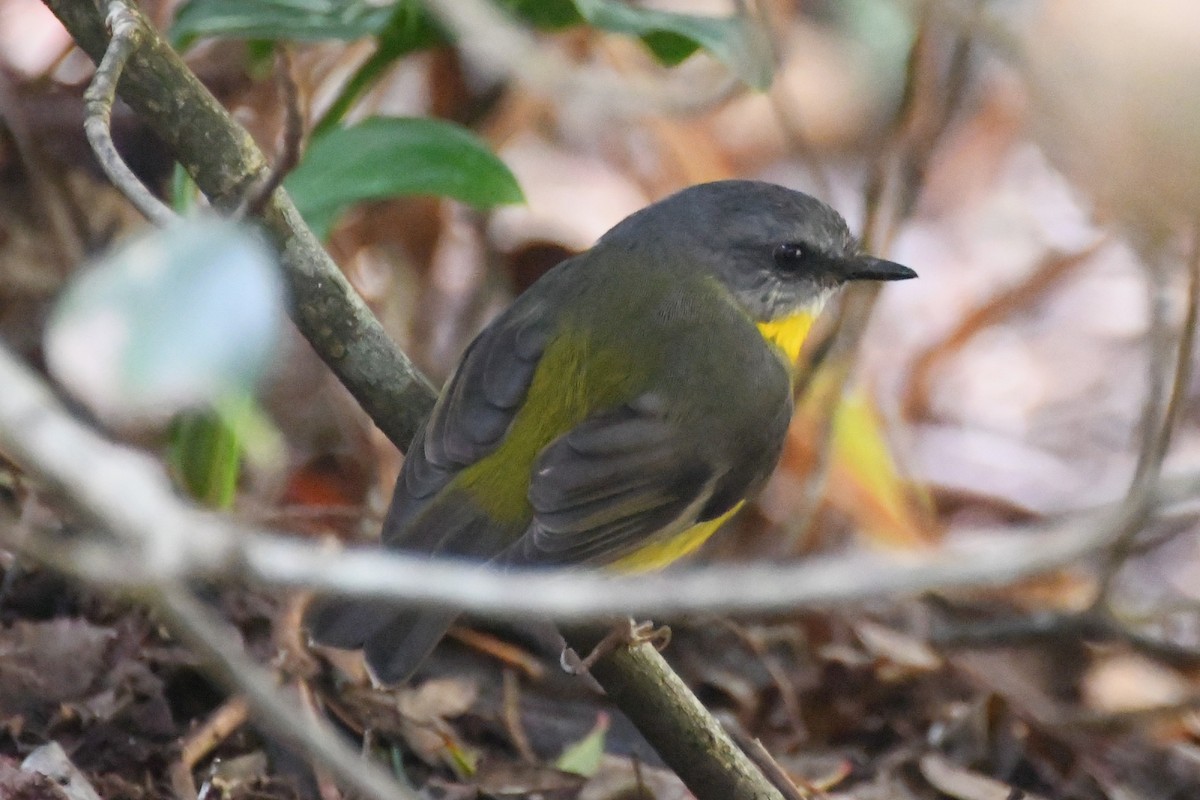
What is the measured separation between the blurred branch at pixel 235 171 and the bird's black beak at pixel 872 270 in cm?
122

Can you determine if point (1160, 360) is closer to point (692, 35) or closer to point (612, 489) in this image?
point (612, 489)

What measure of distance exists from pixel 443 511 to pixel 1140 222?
4.80 ft

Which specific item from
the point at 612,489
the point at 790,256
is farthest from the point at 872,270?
A: the point at 612,489

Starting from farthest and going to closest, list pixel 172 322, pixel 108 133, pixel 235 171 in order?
pixel 235 171
pixel 108 133
pixel 172 322

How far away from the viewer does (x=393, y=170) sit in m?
3.21

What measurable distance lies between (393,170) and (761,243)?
2.74 ft

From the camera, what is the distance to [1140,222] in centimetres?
161

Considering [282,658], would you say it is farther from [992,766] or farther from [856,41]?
[856,41]

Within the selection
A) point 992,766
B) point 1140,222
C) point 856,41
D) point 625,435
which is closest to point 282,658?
point 625,435

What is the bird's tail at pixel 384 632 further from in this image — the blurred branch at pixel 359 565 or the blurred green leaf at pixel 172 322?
the blurred branch at pixel 359 565

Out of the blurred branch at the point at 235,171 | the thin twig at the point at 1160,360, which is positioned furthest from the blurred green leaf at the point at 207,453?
the thin twig at the point at 1160,360

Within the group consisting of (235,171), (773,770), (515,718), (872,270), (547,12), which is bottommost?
(515,718)

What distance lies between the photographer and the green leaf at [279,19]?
125 inches

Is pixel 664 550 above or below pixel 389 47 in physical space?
below
